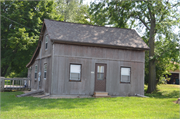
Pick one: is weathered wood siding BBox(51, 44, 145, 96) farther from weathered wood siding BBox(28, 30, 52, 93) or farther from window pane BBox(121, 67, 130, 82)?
weathered wood siding BBox(28, 30, 52, 93)

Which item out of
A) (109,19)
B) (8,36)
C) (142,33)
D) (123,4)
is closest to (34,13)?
(8,36)

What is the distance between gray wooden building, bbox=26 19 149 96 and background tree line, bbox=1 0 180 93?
11.9 ft

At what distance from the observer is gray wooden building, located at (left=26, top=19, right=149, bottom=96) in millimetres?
16016

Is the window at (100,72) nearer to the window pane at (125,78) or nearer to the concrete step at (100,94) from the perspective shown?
the concrete step at (100,94)

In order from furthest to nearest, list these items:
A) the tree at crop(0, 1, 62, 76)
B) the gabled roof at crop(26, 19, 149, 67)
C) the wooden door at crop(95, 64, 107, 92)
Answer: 1. the tree at crop(0, 1, 62, 76)
2. the wooden door at crop(95, 64, 107, 92)
3. the gabled roof at crop(26, 19, 149, 67)

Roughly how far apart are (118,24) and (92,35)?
839 cm

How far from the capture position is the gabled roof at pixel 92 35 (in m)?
16.6

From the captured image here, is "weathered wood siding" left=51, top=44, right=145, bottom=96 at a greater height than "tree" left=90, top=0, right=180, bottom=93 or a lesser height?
lesser

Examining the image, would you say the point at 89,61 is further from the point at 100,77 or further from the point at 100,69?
the point at 100,77

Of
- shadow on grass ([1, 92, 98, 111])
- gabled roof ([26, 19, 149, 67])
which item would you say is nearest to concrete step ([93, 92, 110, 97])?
shadow on grass ([1, 92, 98, 111])

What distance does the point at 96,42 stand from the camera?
1692cm

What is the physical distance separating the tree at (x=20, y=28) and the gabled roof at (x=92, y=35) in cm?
989

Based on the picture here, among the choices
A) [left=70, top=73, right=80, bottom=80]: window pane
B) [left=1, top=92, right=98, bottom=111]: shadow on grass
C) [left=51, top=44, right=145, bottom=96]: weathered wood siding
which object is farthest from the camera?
[left=70, top=73, right=80, bottom=80]: window pane

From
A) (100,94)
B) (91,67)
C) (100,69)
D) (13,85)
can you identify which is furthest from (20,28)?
(100,94)
